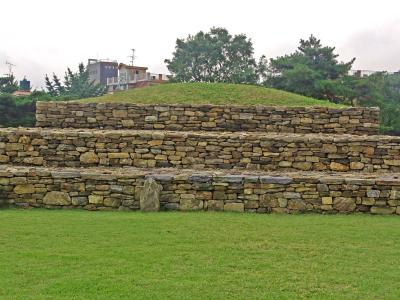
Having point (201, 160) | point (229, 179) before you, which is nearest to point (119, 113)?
point (201, 160)

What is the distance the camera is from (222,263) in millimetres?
5508

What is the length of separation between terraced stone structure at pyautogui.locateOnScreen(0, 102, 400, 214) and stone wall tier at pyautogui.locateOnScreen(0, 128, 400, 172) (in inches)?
0.8

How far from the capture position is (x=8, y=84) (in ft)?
134

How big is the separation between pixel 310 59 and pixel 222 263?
32640 mm

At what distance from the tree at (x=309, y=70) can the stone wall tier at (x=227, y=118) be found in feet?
46.9

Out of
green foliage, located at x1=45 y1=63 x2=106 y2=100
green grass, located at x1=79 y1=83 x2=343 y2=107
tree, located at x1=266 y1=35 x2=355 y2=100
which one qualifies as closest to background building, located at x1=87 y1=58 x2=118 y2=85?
green foliage, located at x1=45 y1=63 x2=106 y2=100

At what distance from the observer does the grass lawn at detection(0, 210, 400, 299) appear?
4.66 meters

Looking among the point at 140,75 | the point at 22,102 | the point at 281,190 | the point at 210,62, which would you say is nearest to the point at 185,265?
the point at 281,190

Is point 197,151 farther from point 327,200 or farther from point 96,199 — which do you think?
point 327,200

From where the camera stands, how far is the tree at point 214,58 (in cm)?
4247

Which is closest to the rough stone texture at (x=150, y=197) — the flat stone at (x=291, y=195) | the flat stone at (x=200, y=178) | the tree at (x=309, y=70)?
the flat stone at (x=200, y=178)

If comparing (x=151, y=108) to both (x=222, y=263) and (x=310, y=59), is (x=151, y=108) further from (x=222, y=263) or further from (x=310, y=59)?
(x=310, y=59)

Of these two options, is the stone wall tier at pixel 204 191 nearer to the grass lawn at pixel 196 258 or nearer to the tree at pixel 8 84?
the grass lawn at pixel 196 258

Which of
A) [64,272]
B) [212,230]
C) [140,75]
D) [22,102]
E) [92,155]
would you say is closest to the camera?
[64,272]
